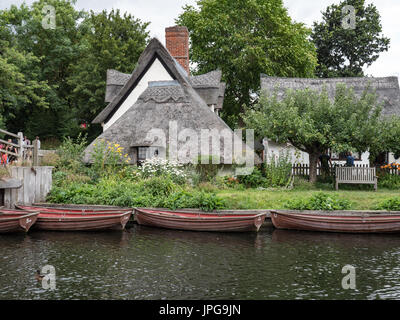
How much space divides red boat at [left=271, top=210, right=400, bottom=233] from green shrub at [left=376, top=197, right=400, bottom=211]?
1.71 ft

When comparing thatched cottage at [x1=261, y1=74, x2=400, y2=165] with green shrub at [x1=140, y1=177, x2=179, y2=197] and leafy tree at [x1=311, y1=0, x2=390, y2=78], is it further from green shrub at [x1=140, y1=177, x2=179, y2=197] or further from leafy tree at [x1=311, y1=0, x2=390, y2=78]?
leafy tree at [x1=311, y1=0, x2=390, y2=78]

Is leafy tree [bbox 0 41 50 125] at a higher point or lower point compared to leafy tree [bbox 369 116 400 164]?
higher

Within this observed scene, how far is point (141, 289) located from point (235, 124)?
3504cm

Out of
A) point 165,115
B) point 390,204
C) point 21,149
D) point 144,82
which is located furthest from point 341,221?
point 144,82

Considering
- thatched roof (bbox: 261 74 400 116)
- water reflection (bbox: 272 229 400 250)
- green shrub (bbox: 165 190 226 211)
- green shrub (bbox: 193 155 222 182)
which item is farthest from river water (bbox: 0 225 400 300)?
thatched roof (bbox: 261 74 400 116)

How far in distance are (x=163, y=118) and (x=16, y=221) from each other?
10.7 metres

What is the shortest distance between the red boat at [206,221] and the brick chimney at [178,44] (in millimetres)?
16336

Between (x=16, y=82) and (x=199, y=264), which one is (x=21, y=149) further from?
(x=16, y=82)

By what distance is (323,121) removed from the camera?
20.9m

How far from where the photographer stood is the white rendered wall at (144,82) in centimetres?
2633

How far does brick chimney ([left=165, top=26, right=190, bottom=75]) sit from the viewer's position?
2952 cm

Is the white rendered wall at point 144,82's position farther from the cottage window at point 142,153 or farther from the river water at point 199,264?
the river water at point 199,264

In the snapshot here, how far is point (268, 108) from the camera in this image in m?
22.0
